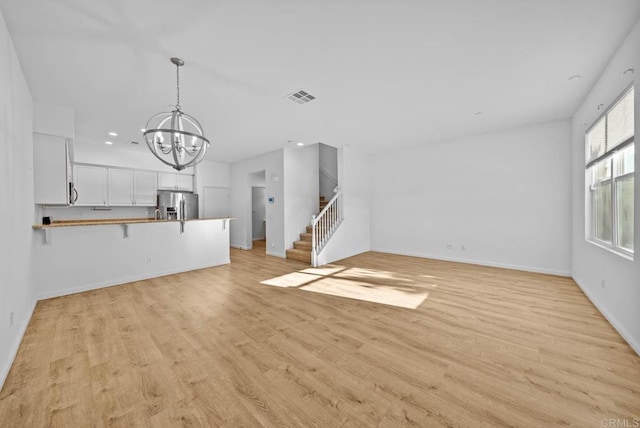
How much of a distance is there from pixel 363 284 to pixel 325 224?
2.30m

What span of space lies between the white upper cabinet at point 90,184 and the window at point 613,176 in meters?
9.47

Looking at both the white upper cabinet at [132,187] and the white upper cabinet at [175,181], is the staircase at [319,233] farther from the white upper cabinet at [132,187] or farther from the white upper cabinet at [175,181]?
the white upper cabinet at [132,187]

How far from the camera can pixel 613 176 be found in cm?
288

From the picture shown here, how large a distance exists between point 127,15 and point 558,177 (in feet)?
22.5

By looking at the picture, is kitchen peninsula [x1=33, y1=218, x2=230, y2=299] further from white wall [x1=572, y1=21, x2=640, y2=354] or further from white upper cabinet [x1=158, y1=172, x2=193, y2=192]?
white wall [x1=572, y1=21, x2=640, y2=354]

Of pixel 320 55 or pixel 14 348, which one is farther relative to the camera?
pixel 320 55

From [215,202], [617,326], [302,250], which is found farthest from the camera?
[215,202]

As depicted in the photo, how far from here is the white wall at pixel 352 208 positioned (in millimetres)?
6256

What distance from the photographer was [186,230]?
523cm

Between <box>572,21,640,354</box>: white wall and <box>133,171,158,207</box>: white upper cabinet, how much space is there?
9055mm

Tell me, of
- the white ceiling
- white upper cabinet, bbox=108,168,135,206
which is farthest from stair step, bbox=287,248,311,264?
white upper cabinet, bbox=108,168,135,206

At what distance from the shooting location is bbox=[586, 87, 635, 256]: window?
8.39ft

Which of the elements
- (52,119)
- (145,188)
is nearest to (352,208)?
(145,188)

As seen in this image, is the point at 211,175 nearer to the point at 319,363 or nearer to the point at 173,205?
the point at 173,205
